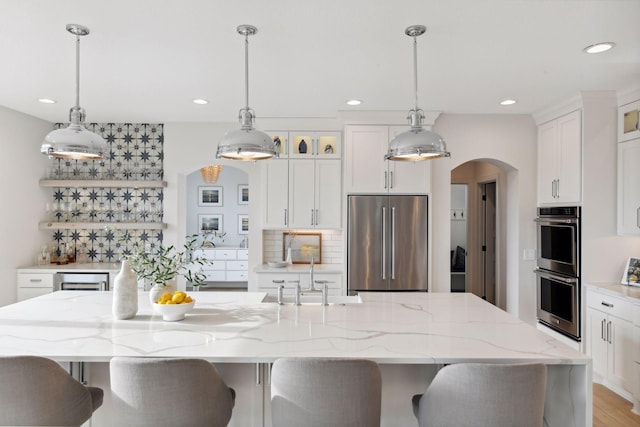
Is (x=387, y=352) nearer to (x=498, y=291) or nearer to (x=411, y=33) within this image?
(x=411, y=33)

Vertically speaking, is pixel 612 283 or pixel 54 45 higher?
pixel 54 45

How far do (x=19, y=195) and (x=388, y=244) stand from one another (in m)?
4.01

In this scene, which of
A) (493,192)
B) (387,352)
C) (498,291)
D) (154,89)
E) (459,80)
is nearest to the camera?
(387,352)

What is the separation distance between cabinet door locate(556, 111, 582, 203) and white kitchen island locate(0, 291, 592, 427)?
2079mm

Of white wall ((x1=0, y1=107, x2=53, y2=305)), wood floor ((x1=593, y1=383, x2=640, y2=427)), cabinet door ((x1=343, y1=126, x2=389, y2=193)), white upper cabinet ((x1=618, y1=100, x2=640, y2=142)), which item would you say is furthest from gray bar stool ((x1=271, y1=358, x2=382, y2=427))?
white wall ((x1=0, y1=107, x2=53, y2=305))

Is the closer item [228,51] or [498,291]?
[228,51]

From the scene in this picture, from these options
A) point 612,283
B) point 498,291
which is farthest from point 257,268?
point 612,283

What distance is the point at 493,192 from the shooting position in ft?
20.0

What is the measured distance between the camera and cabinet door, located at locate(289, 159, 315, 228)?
4895 mm

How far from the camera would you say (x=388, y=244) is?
4.55 metres

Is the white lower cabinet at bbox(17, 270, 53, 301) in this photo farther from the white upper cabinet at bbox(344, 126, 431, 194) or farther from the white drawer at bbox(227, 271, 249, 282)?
the white drawer at bbox(227, 271, 249, 282)

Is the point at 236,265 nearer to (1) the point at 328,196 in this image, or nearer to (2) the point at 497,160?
(1) the point at 328,196

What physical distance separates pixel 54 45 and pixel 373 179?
3.01 metres

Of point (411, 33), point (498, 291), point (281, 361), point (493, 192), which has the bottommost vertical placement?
point (498, 291)
